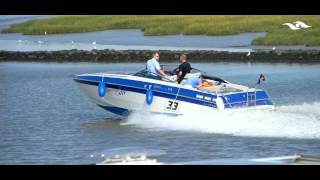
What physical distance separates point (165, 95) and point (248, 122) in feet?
7.51

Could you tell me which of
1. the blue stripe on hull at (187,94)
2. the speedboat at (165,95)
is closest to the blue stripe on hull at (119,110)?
the speedboat at (165,95)

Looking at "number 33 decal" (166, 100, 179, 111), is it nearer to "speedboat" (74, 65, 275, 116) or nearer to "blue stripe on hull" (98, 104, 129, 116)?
"speedboat" (74, 65, 275, 116)

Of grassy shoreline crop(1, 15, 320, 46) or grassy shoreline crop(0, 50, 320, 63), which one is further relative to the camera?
grassy shoreline crop(1, 15, 320, 46)

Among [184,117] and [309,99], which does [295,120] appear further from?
[309,99]

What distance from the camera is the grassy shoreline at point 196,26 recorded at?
167ft

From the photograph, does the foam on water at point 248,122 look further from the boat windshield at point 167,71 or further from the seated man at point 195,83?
the boat windshield at point 167,71

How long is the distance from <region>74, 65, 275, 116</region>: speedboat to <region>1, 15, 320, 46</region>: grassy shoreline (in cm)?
2899

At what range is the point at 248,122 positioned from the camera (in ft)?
62.7

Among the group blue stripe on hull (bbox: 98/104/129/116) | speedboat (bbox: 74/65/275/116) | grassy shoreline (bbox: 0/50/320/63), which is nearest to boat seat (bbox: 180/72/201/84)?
speedboat (bbox: 74/65/275/116)

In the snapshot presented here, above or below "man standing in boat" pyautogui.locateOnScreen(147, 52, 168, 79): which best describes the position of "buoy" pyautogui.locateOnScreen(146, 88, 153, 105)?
below

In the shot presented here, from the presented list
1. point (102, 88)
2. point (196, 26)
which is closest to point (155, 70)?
point (102, 88)

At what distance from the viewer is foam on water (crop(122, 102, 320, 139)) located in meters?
18.5

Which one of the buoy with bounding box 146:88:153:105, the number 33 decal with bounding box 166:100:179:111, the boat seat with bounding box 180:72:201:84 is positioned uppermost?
the boat seat with bounding box 180:72:201:84
